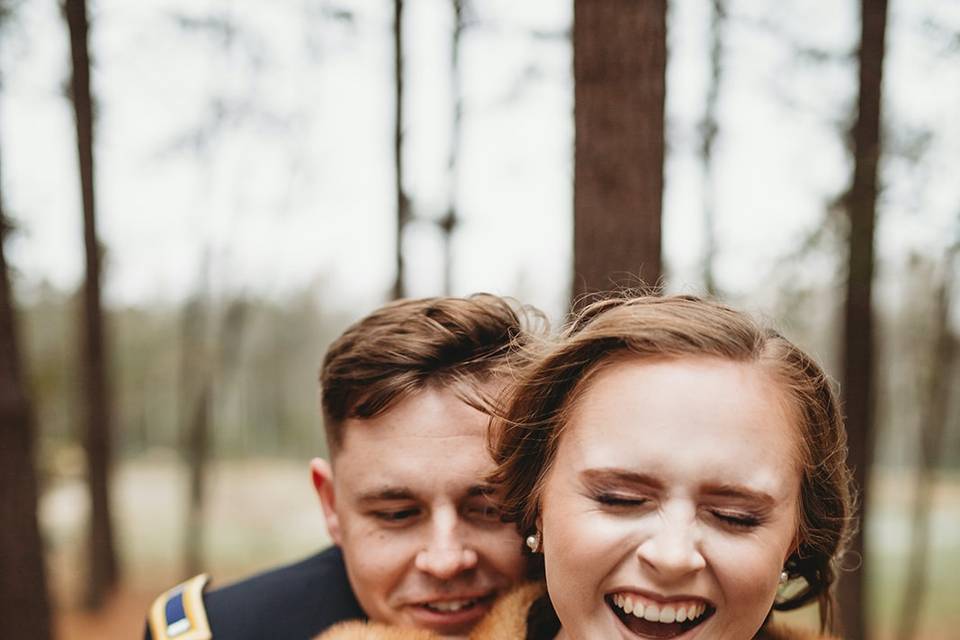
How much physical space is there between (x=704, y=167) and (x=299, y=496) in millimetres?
16430

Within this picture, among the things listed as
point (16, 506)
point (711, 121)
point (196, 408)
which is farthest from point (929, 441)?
point (16, 506)

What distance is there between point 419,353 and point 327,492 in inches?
24.4

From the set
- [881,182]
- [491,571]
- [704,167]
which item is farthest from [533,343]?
[704,167]

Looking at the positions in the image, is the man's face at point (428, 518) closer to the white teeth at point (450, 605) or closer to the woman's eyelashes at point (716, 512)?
the white teeth at point (450, 605)

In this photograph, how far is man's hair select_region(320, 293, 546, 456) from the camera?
7.61 feet

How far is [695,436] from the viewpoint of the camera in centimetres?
160

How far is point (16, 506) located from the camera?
13.4 feet

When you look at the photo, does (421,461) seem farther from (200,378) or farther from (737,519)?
(200,378)

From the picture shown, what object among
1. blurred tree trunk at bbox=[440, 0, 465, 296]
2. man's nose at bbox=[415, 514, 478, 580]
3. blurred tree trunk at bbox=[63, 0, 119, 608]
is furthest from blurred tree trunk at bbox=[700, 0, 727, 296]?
man's nose at bbox=[415, 514, 478, 580]

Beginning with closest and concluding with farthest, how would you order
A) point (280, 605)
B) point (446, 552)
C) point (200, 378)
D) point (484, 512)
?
point (446, 552)
point (484, 512)
point (280, 605)
point (200, 378)

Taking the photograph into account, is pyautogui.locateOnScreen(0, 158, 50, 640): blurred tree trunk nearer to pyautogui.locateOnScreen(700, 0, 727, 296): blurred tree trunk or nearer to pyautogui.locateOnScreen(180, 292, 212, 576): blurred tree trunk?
pyautogui.locateOnScreen(700, 0, 727, 296): blurred tree trunk

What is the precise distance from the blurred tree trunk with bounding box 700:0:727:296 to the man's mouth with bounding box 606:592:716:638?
848 centimetres

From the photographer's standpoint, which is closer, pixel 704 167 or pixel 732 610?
pixel 732 610

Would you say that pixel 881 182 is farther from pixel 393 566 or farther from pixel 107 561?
pixel 107 561
